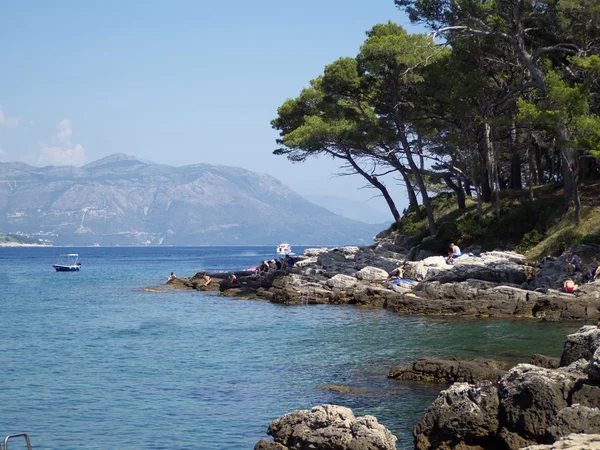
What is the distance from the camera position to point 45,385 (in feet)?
61.4

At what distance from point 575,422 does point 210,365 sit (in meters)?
12.4

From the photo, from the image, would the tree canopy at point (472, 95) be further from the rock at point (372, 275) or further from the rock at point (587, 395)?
the rock at point (587, 395)

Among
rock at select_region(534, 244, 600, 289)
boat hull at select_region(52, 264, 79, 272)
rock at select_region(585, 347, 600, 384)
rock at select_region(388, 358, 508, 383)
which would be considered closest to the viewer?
rock at select_region(585, 347, 600, 384)

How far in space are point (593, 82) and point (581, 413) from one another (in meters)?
25.3

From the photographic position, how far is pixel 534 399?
11.6m

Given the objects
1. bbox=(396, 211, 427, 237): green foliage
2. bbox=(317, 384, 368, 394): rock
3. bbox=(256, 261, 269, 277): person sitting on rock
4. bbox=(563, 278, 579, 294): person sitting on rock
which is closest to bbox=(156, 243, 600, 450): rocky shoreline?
bbox=(563, 278, 579, 294): person sitting on rock

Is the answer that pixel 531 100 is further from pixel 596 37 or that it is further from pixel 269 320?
pixel 269 320

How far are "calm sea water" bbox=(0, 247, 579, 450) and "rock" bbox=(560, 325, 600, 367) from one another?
276cm

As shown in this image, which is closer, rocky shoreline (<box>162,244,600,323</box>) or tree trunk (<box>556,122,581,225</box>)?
rocky shoreline (<box>162,244,600,323</box>)

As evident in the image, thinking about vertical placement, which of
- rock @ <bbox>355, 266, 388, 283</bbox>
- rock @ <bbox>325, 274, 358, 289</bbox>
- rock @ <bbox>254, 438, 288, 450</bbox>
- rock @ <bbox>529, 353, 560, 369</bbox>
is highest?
rock @ <bbox>355, 266, 388, 283</bbox>

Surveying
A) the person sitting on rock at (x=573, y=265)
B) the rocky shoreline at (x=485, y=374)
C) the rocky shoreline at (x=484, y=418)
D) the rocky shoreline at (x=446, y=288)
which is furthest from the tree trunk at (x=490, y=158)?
the rocky shoreline at (x=484, y=418)

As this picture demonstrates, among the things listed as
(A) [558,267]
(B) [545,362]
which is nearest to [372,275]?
(A) [558,267]

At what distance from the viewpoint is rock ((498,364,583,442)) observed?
446 inches

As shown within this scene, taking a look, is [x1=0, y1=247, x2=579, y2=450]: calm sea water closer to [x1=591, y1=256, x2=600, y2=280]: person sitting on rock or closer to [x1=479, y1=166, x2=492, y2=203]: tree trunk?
[x1=591, y1=256, x2=600, y2=280]: person sitting on rock
